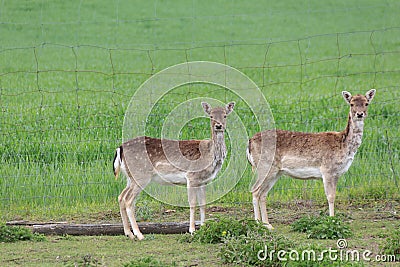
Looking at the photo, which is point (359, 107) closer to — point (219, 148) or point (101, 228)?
point (219, 148)

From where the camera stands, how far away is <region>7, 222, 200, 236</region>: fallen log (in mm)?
9469

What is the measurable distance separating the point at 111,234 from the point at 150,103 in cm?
357

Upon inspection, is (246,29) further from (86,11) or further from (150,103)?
(150,103)

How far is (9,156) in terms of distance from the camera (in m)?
12.2

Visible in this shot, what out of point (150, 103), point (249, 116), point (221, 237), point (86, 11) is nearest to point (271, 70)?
point (86, 11)

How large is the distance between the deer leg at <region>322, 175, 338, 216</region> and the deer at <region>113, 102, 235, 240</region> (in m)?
1.61

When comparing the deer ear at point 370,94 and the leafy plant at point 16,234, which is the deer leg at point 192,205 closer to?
the leafy plant at point 16,234

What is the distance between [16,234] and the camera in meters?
9.02


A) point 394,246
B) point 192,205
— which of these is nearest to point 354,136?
point 192,205

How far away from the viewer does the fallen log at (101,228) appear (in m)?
9.47

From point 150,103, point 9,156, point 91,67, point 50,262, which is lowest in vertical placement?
point 50,262

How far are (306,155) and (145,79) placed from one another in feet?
48.2

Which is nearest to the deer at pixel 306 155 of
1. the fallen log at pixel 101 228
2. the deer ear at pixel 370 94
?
the deer ear at pixel 370 94

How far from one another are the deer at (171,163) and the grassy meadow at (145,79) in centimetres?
107
